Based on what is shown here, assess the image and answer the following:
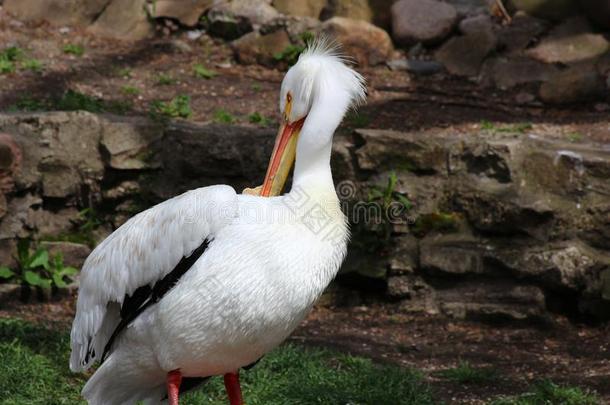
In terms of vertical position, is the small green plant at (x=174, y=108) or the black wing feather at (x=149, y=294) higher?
the small green plant at (x=174, y=108)

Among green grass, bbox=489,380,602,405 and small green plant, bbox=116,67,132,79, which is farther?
small green plant, bbox=116,67,132,79

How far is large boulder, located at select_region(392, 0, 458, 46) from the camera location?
9141 millimetres

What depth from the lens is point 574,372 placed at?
19.0 feet

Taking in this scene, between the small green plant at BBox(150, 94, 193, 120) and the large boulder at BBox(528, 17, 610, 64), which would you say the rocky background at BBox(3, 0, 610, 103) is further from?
the small green plant at BBox(150, 94, 193, 120)

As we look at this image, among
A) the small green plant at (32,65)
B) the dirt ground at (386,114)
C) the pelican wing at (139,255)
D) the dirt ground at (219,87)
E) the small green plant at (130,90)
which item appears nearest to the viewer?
the pelican wing at (139,255)

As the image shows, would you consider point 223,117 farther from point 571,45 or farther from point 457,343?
point 571,45

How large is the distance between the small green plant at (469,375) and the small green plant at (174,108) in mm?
3084

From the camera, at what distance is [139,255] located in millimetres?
4215

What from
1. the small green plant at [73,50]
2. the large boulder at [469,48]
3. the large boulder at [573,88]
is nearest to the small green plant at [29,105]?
the small green plant at [73,50]

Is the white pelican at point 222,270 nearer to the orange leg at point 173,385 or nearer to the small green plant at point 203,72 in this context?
the orange leg at point 173,385

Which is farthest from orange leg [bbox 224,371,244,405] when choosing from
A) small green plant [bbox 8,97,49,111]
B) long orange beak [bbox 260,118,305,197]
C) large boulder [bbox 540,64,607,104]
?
large boulder [bbox 540,64,607,104]

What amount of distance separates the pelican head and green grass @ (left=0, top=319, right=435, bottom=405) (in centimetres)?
111

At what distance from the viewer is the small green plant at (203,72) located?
28.7 ft

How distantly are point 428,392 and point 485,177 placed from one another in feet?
6.65
